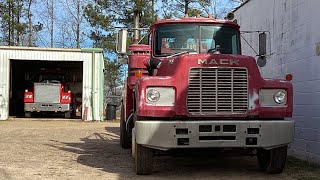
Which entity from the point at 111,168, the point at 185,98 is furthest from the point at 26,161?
the point at 185,98

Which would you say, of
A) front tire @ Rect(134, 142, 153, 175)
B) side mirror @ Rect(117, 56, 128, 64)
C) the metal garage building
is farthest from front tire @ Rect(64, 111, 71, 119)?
front tire @ Rect(134, 142, 153, 175)

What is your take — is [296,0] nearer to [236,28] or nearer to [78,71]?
[236,28]

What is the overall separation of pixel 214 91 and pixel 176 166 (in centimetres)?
235

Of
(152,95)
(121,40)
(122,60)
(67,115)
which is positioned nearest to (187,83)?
(152,95)

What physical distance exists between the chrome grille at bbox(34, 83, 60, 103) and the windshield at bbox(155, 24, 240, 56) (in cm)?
1795

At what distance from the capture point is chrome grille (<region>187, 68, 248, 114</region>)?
710cm

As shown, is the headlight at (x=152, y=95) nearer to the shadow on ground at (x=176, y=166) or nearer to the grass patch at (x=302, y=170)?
the shadow on ground at (x=176, y=166)

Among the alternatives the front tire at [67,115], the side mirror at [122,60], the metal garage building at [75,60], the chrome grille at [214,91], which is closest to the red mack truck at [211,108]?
the chrome grille at [214,91]

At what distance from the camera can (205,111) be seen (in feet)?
23.3

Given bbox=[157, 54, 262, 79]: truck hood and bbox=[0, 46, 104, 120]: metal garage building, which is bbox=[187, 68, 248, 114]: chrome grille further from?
bbox=[0, 46, 104, 120]: metal garage building

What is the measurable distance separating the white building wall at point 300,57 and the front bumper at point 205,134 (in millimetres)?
2262

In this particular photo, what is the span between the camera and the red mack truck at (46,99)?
2553 centimetres

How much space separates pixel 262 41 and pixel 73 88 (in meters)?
23.7

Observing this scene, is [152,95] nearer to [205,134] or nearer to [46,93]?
[205,134]
